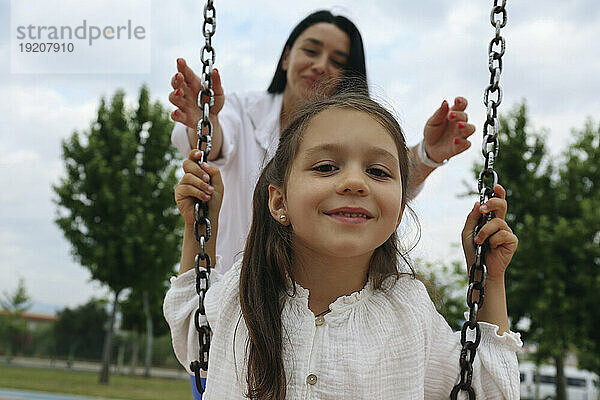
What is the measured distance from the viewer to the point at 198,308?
1.71 m

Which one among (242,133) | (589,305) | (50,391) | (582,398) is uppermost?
(242,133)

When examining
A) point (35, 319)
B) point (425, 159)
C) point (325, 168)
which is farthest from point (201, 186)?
point (35, 319)

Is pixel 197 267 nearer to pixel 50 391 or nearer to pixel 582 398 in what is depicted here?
pixel 50 391

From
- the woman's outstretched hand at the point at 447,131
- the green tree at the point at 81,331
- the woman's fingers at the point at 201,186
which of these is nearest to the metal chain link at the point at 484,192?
the woman's outstretched hand at the point at 447,131

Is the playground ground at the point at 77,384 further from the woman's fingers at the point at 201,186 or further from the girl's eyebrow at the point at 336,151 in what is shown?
the girl's eyebrow at the point at 336,151

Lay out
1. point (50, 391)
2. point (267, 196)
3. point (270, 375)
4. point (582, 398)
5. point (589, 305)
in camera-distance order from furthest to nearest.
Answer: point (582, 398) < point (50, 391) < point (589, 305) < point (267, 196) < point (270, 375)

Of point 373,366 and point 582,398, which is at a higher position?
point 373,366

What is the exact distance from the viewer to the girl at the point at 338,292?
1549mm

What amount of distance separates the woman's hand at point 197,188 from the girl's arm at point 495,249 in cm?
76

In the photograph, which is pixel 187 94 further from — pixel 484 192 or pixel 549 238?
pixel 549 238

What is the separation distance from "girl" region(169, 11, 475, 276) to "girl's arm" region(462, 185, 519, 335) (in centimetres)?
42

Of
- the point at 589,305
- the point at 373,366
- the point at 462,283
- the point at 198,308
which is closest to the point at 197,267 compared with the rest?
the point at 198,308

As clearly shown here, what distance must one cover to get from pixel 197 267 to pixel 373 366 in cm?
56

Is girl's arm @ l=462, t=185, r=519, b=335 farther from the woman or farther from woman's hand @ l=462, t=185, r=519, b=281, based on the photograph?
the woman
